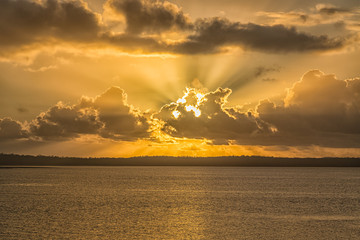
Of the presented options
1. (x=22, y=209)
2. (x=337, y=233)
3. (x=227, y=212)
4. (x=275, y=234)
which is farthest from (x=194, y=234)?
(x=22, y=209)

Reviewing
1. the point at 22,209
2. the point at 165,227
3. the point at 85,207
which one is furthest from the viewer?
the point at 85,207

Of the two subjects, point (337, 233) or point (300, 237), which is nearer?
point (300, 237)

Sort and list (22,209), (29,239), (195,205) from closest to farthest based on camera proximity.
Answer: (29,239) → (22,209) → (195,205)

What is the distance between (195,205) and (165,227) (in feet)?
122

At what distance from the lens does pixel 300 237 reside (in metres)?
63.2

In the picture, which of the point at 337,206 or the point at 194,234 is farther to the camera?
the point at 337,206

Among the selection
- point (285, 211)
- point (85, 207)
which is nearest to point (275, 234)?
point (285, 211)

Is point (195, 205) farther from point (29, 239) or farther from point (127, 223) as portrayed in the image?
point (29, 239)

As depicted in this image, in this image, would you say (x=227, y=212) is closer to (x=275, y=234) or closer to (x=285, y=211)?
(x=285, y=211)

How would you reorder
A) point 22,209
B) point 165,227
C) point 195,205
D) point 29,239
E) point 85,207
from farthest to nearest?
point 195,205 → point 85,207 → point 22,209 → point 165,227 → point 29,239

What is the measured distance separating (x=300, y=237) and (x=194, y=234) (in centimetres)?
1500

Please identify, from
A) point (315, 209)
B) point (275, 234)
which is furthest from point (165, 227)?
point (315, 209)

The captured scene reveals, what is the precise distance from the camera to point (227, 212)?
94062 millimetres

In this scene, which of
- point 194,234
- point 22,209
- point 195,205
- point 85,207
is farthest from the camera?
point 195,205
